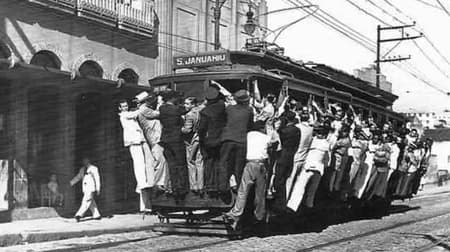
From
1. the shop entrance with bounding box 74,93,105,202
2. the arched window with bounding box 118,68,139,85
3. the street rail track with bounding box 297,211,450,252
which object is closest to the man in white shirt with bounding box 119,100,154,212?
the street rail track with bounding box 297,211,450,252

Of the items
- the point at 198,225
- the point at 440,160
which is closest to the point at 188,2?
the point at 198,225

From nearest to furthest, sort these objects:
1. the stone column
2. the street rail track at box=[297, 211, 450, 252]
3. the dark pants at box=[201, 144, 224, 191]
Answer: the street rail track at box=[297, 211, 450, 252]
the dark pants at box=[201, 144, 224, 191]
the stone column

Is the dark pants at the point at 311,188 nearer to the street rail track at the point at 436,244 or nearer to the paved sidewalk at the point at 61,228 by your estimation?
the street rail track at the point at 436,244

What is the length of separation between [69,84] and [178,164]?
5.39m

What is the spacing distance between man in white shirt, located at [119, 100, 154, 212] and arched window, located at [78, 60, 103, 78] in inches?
208

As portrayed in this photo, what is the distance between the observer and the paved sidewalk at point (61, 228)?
11.9 meters

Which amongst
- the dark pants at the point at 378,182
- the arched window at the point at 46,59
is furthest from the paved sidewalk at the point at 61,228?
the dark pants at the point at 378,182

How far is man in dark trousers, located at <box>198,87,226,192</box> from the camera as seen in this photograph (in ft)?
37.2

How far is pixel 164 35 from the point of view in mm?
21469

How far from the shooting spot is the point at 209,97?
1152 cm

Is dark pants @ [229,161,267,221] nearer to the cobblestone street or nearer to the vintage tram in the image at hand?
the vintage tram

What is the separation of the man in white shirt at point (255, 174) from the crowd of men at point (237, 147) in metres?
0.02

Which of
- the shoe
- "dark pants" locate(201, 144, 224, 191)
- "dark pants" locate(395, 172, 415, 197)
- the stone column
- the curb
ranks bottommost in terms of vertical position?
the curb

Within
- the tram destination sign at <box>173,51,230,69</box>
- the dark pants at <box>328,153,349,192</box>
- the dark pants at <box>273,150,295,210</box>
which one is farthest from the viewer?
the dark pants at <box>328,153,349,192</box>
